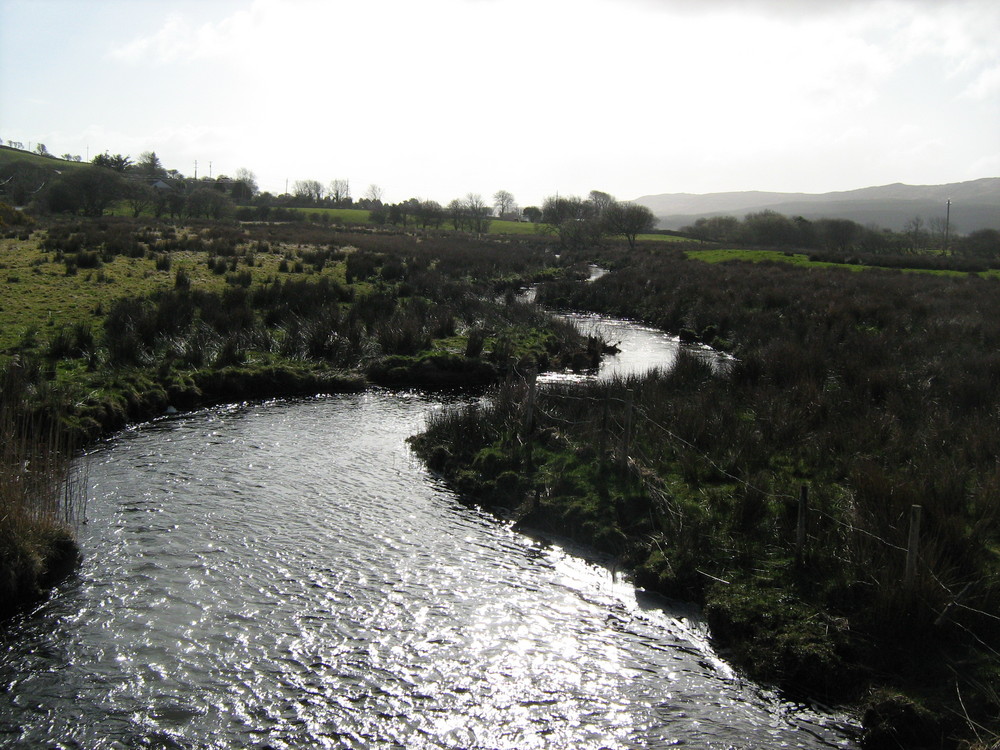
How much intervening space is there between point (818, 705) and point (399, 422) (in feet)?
36.4

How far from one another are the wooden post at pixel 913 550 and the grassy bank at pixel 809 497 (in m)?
0.05

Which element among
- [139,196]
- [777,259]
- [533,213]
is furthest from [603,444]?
[533,213]

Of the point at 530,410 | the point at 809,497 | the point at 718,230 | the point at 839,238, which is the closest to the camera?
the point at 809,497

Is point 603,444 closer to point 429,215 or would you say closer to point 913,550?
point 913,550

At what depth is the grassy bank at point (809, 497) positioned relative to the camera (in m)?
6.69

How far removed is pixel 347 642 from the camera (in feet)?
24.1

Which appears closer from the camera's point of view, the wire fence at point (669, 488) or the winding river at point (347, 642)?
the winding river at point (347, 642)

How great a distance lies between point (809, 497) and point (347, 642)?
6347 mm

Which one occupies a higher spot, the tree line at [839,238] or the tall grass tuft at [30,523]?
the tree line at [839,238]

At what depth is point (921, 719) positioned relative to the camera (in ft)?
19.4

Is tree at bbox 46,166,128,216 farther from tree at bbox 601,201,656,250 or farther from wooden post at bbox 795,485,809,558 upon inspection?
wooden post at bbox 795,485,809,558

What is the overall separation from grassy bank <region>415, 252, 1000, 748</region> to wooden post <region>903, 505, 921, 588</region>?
0.05 m

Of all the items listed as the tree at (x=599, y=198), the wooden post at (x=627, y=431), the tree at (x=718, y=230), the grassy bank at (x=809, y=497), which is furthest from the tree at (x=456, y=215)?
the wooden post at (x=627, y=431)

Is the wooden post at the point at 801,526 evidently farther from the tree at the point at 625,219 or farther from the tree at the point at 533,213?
the tree at the point at 533,213
